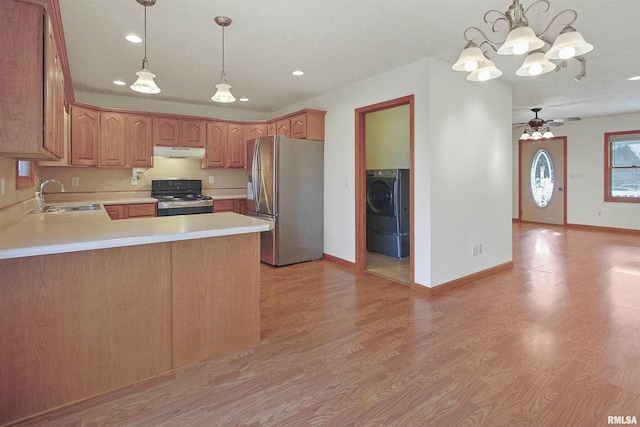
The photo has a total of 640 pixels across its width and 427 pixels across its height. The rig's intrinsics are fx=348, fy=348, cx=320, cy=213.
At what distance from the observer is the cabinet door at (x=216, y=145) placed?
18.5ft

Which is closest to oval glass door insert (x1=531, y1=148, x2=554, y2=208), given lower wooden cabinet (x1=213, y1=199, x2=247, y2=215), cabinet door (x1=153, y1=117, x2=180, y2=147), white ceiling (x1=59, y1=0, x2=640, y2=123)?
white ceiling (x1=59, y1=0, x2=640, y2=123)

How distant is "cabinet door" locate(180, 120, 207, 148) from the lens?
5.40 meters

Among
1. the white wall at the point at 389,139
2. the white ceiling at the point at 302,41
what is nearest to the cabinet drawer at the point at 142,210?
the white ceiling at the point at 302,41

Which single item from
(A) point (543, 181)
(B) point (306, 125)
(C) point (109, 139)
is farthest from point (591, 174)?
(C) point (109, 139)

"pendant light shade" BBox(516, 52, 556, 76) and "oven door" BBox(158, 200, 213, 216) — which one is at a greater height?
"pendant light shade" BBox(516, 52, 556, 76)

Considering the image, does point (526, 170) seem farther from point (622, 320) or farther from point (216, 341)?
point (216, 341)

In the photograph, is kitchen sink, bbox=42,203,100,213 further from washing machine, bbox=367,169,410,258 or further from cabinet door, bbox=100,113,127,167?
washing machine, bbox=367,169,410,258

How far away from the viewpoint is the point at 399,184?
5.11 metres

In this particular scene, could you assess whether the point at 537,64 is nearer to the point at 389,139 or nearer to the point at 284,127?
the point at 389,139

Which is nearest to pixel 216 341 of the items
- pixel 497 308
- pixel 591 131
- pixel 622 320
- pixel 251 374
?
pixel 251 374

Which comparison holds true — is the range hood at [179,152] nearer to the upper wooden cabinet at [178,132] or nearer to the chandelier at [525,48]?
the upper wooden cabinet at [178,132]

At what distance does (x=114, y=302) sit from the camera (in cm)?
200
